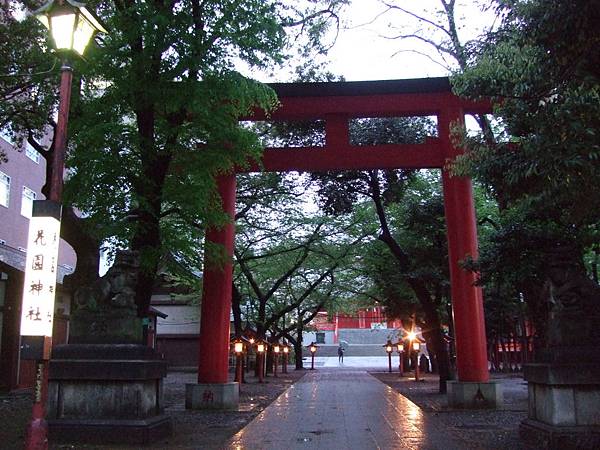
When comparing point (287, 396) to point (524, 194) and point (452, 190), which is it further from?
point (524, 194)

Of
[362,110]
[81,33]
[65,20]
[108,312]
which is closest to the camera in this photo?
[65,20]

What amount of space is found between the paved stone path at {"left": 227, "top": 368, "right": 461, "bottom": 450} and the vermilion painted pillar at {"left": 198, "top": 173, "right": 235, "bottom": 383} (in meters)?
1.75

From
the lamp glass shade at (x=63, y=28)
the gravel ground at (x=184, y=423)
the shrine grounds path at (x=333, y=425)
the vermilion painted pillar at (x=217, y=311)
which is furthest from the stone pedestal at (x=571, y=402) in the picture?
the vermilion painted pillar at (x=217, y=311)

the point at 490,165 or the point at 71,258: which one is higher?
the point at 71,258

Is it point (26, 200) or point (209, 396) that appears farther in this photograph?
point (26, 200)

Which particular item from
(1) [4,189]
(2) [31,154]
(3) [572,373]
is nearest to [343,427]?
(3) [572,373]

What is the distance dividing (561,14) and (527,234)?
462cm

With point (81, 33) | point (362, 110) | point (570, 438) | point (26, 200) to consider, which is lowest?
point (570, 438)

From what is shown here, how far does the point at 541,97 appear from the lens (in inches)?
279

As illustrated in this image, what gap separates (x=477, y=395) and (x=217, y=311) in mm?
6808

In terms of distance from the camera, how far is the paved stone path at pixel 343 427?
9.08 m

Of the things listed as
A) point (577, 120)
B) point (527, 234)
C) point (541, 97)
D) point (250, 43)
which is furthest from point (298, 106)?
point (577, 120)

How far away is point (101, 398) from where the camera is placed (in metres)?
9.08

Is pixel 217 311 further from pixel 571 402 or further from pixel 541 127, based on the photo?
pixel 541 127
